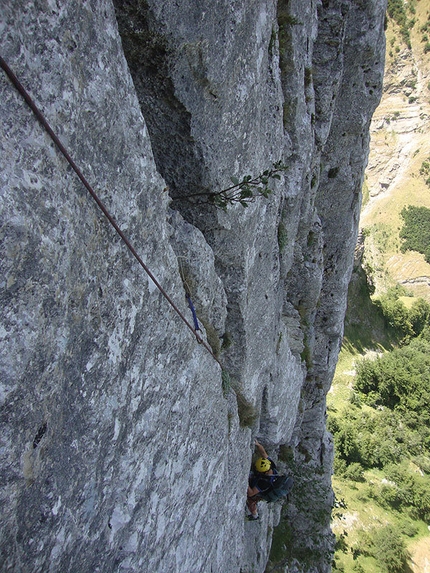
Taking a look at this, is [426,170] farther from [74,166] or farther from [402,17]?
[74,166]

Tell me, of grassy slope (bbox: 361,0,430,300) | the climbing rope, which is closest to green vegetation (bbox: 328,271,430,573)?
the climbing rope

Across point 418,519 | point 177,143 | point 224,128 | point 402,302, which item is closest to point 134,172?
point 177,143

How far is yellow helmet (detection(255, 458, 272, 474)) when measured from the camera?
351 inches

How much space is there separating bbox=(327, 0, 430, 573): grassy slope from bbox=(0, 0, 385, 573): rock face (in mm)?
26234

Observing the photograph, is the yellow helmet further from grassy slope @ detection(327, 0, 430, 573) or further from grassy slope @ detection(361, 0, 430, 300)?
grassy slope @ detection(361, 0, 430, 300)

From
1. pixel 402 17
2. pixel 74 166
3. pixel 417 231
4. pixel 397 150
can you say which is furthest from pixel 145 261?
pixel 402 17

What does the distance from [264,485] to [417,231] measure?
5649 centimetres

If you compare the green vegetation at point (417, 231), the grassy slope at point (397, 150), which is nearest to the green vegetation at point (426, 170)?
the grassy slope at point (397, 150)

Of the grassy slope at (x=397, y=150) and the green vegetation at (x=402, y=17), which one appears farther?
the green vegetation at (x=402, y=17)

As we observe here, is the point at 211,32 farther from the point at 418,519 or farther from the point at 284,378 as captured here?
the point at 418,519

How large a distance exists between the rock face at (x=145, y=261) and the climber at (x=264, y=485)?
105cm

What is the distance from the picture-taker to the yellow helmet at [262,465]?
8.91m

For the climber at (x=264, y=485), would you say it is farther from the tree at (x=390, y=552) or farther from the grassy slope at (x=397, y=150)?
the grassy slope at (x=397, y=150)

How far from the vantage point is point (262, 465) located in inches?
353
